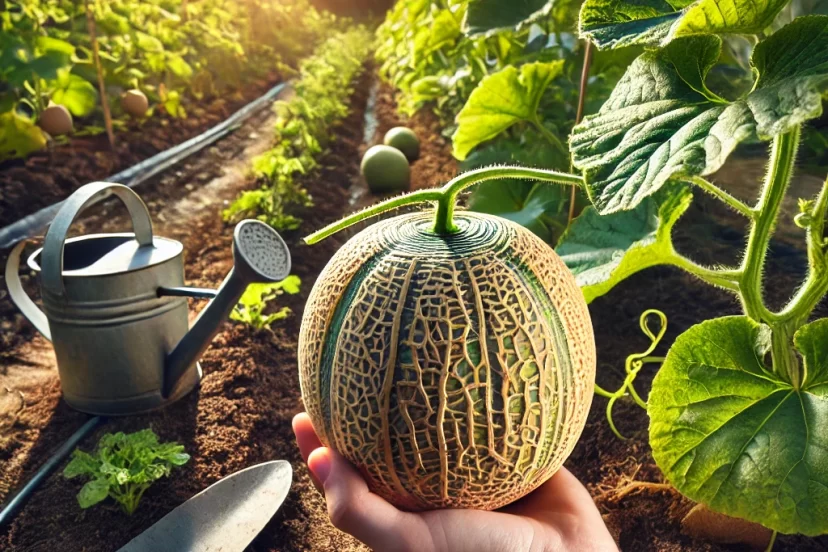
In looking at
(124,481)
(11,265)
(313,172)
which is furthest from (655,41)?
A: (313,172)

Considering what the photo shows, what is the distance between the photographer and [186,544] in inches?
74.0

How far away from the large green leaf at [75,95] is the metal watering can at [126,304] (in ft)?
10.7

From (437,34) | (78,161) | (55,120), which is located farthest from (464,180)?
(55,120)

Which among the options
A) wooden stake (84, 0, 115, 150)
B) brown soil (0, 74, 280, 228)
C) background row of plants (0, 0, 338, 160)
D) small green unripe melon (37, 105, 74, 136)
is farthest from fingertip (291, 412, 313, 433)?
small green unripe melon (37, 105, 74, 136)

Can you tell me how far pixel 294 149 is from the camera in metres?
6.00

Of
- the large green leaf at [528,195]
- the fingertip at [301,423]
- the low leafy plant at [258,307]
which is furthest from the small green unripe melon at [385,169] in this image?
the fingertip at [301,423]

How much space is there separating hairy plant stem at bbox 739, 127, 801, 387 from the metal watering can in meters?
1.38

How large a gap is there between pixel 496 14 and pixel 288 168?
1925mm

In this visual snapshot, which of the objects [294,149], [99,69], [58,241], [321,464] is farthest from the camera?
[294,149]

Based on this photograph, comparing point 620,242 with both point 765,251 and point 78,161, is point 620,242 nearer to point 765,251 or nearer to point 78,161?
point 765,251

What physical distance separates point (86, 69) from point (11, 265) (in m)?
4.20

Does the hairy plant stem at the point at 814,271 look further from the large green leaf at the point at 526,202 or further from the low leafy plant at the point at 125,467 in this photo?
the low leafy plant at the point at 125,467

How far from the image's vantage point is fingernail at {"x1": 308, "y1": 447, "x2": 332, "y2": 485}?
1377mm

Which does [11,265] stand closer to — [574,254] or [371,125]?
[574,254]
